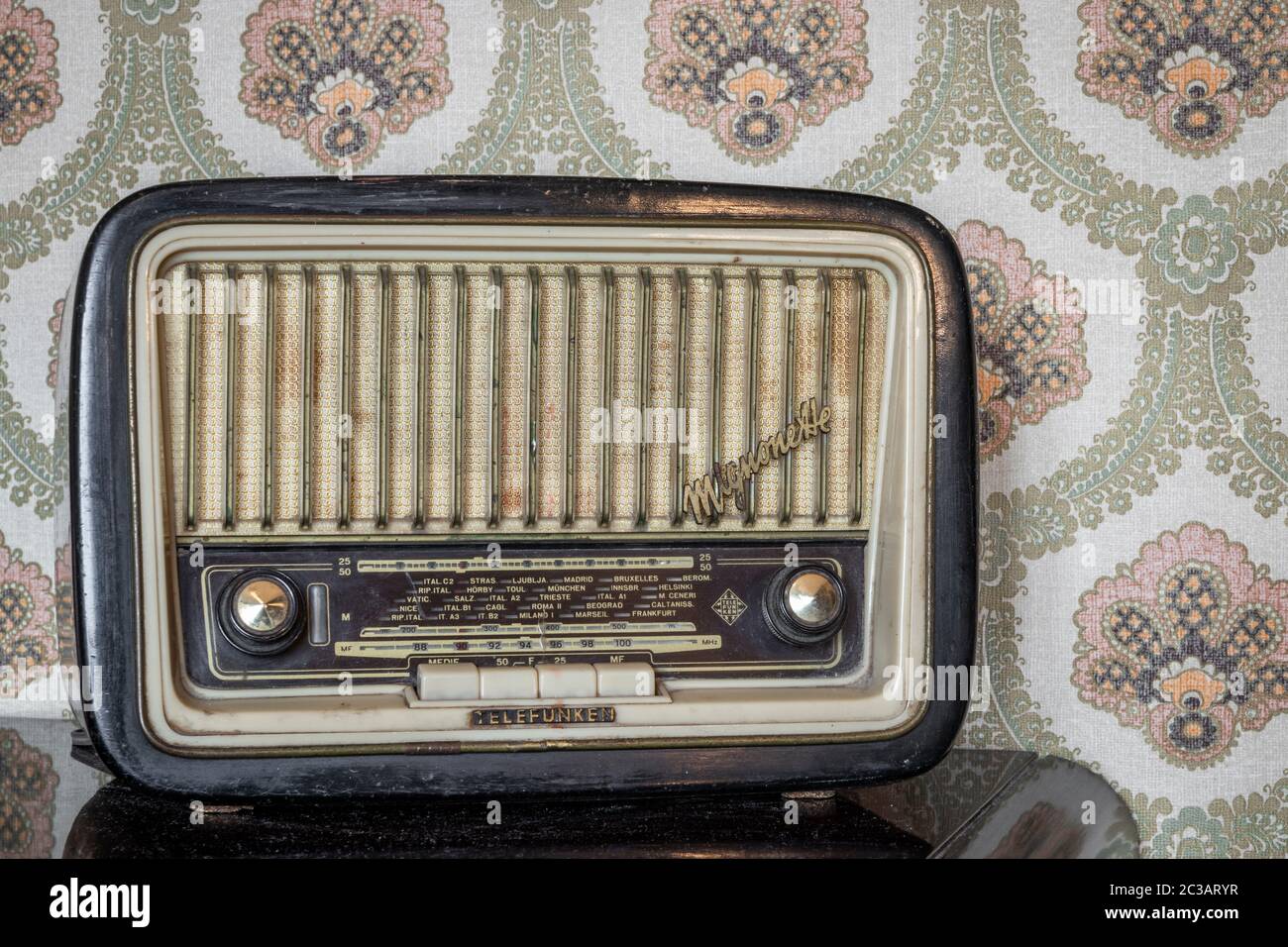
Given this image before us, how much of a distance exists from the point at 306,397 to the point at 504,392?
18cm

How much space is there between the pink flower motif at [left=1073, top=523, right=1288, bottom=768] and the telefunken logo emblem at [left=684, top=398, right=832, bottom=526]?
53 cm

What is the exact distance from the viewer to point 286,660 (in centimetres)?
101

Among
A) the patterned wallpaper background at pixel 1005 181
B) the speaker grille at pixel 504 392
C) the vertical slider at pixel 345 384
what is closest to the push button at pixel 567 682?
the speaker grille at pixel 504 392

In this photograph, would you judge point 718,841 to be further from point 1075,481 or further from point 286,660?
point 1075,481

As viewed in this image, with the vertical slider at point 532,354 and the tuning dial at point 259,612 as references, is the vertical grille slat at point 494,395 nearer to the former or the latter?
the vertical slider at point 532,354

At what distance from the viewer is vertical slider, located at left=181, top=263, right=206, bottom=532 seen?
3.21ft

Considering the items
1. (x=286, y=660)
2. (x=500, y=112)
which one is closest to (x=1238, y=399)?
(x=500, y=112)

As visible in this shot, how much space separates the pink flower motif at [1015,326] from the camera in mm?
1350

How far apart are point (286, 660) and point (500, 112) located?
2.27 ft

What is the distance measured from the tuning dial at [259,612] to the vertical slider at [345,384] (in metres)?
0.08

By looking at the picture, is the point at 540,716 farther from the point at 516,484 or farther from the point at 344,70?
the point at 344,70
